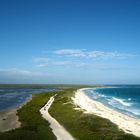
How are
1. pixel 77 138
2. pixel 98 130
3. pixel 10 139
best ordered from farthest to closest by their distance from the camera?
pixel 98 130 < pixel 77 138 < pixel 10 139

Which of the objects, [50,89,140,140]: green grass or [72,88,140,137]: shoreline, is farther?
[72,88,140,137]: shoreline

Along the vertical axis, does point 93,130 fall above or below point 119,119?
below

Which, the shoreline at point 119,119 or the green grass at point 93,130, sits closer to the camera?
the green grass at point 93,130

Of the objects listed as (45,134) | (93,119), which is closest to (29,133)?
(45,134)

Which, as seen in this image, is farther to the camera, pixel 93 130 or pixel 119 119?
pixel 119 119

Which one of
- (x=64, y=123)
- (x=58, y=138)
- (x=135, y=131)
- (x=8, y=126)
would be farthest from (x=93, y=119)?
(x=8, y=126)

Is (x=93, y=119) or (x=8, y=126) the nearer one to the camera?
(x=93, y=119)

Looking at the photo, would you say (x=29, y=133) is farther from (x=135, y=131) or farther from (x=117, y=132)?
(x=135, y=131)

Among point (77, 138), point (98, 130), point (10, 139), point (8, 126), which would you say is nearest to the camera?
point (10, 139)

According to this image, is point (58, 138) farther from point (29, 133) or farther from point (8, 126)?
point (8, 126)
